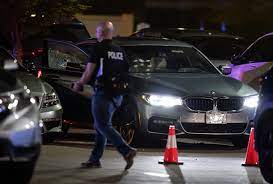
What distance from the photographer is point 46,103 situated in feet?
36.9

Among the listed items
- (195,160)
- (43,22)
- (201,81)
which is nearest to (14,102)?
(195,160)

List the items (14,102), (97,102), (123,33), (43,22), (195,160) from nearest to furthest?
(14,102), (97,102), (195,160), (43,22), (123,33)

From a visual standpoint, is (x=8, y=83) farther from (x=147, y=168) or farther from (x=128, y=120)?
(x=128, y=120)

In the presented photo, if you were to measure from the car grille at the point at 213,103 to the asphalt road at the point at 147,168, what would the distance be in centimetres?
62

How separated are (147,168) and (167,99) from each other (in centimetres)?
167

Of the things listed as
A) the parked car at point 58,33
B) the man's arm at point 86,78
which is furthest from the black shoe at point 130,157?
the parked car at point 58,33

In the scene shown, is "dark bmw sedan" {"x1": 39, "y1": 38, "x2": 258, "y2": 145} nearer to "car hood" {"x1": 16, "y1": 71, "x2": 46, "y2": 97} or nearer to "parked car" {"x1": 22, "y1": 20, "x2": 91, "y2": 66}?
"car hood" {"x1": 16, "y1": 71, "x2": 46, "y2": 97}

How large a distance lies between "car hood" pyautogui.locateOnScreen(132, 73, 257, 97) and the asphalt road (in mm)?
837

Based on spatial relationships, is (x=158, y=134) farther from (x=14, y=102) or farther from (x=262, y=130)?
(x=14, y=102)

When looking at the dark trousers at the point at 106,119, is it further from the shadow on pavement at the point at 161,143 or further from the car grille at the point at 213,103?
the shadow on pavement at the point at 161,143

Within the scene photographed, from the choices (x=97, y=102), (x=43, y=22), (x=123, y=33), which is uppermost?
(x=97, y=102)

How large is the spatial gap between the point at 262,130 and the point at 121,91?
1646 millimetres

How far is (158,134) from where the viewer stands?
11086 mm

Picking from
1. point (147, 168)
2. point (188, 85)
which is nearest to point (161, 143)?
point (188, 85)
